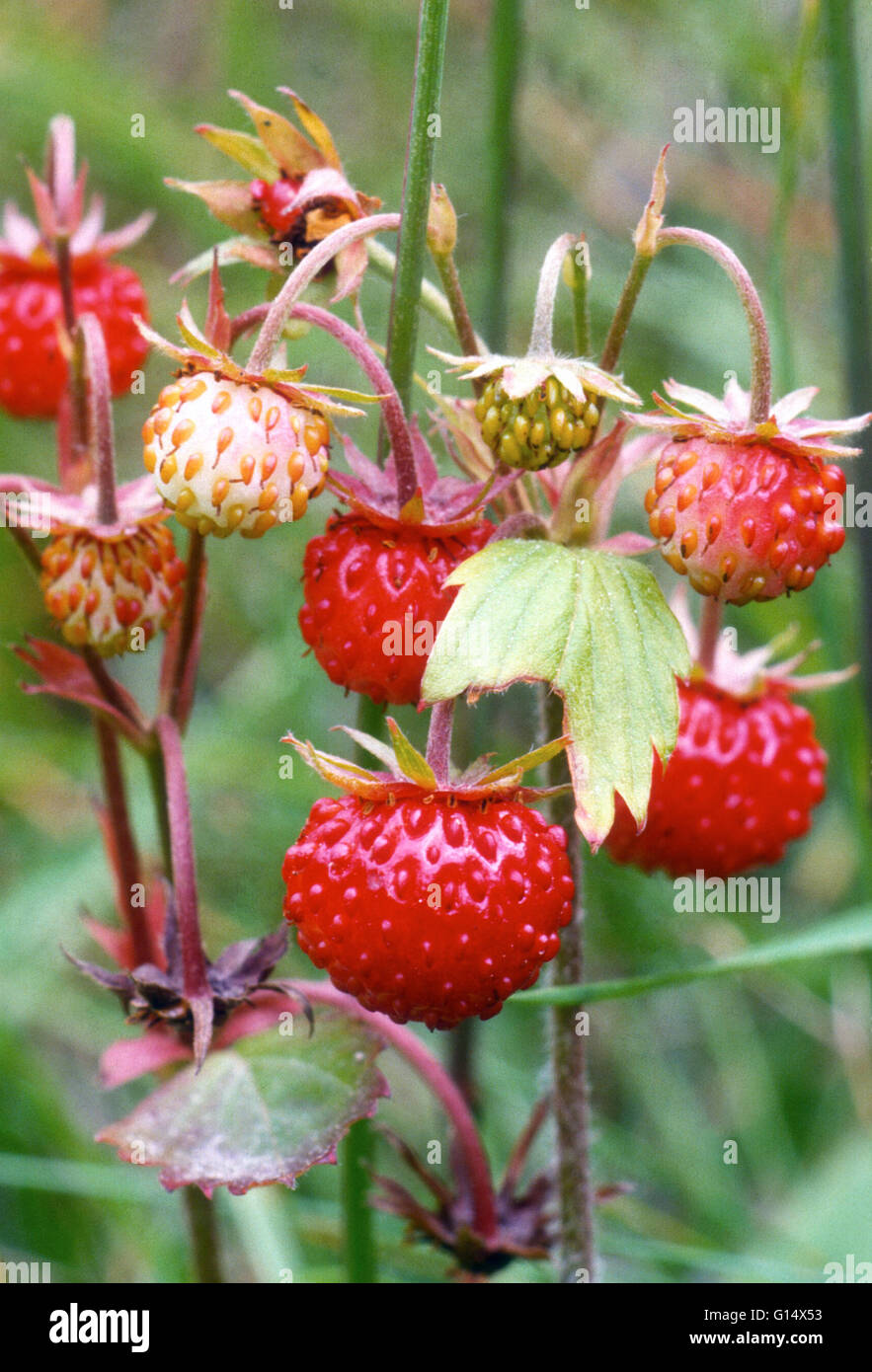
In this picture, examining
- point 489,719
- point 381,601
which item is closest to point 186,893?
point 381,601

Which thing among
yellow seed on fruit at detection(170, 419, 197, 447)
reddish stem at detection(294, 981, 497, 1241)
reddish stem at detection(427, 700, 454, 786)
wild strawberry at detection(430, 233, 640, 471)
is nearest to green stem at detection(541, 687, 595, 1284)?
reddish stem at detection(294, 981, 497, 1241)

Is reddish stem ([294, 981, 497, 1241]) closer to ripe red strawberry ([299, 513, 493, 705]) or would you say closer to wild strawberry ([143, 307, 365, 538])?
ripe red strawberry ([299, 513, 493, 705])

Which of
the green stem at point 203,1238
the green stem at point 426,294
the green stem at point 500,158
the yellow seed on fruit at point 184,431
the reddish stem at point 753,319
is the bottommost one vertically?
the green stem at point 203,1238

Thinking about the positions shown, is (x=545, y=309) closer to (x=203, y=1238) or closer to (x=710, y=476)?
(x=710, y=476)

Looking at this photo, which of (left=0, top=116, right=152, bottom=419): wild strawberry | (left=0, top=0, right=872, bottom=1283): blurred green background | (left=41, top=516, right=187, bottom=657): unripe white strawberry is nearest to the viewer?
(left=41, top=516, right=187, bottom=657): unripe white strawberry

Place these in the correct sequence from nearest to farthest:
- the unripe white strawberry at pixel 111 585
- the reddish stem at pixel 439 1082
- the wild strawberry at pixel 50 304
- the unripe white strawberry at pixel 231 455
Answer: the unripe white strawberry at pixel 231 455 < the unripe white strawberry at pixel 111 585 < the reddish stem at pixel 439 1082 < the wild strawberry at pixel 50 304

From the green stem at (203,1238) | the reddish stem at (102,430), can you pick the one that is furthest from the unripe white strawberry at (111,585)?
the green stem at (203,1238)

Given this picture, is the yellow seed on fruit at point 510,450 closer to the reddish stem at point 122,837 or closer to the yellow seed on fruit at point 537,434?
the yellow seed on fruit at point 537,434
